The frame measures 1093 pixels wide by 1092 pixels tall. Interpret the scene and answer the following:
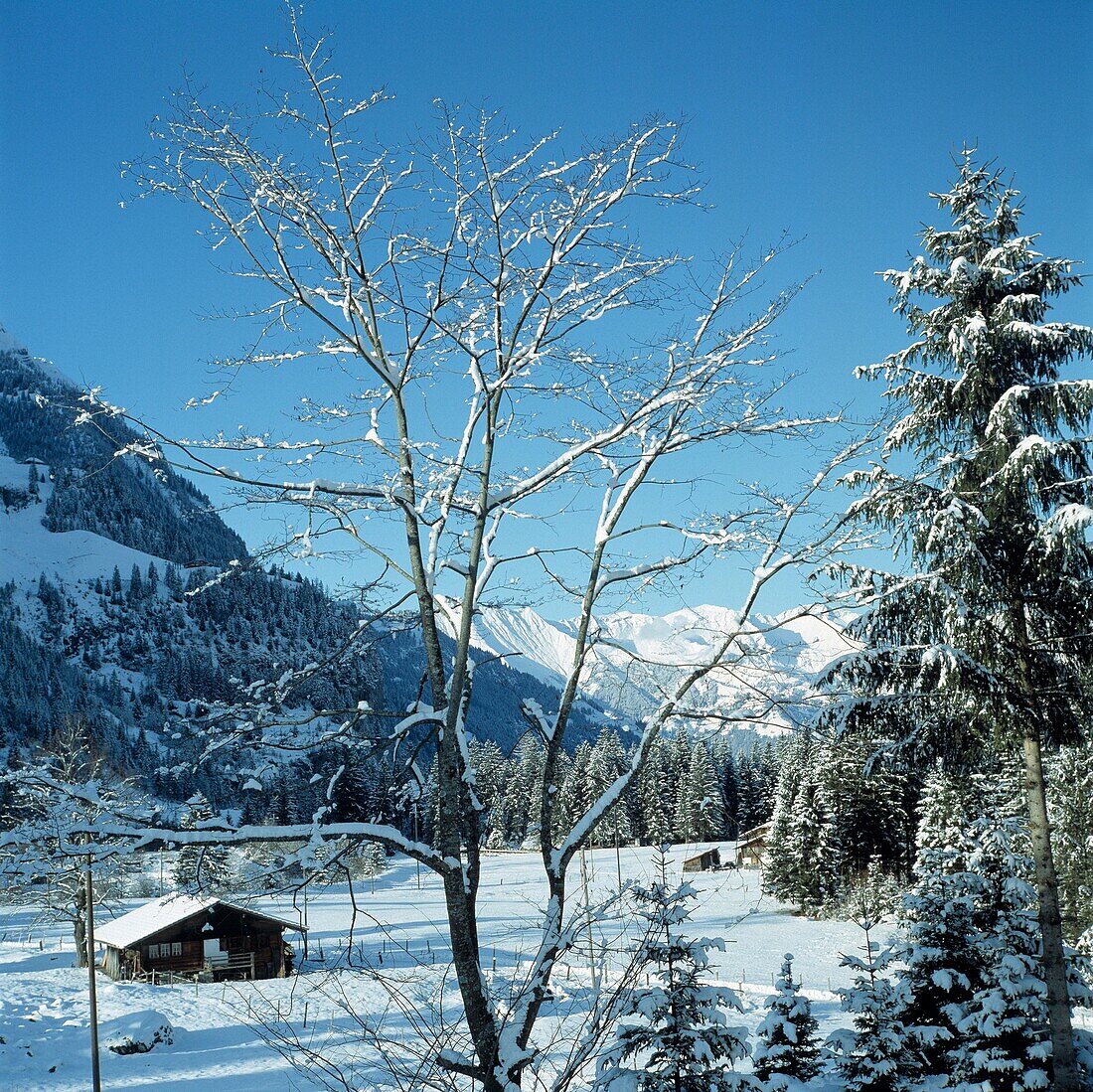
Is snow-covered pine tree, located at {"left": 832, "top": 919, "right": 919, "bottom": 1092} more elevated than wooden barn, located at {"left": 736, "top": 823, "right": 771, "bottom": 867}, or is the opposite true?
A: snow-covered pine tree, located at {"left": 832, "top": 919, "right": 919, "bottom": 1092}

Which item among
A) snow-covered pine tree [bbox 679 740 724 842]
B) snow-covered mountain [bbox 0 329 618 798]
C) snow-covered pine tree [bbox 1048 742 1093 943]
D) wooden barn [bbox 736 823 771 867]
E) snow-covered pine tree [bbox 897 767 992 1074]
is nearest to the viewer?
snow-covered mountain [bbox 0 329 618 798]

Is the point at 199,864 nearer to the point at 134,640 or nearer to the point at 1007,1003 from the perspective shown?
the point at 1007,1003

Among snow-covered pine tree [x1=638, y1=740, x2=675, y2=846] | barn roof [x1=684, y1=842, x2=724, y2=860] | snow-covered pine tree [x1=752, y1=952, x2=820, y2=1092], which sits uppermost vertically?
snow-covered pine tree [x1=752, y1=952, x2=820, y2=1092]

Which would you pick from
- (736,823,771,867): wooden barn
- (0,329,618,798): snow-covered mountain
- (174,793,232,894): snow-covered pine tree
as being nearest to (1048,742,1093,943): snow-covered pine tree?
(0,329,618,798): snow-covered mountain

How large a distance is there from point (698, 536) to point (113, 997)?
32095mm

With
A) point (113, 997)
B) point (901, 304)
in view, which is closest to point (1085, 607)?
point (901, 304)

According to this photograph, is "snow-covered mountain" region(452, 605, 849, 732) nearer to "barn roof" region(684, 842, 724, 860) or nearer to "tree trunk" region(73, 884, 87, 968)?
"tree trunk" region(73, 884, 87, 968)

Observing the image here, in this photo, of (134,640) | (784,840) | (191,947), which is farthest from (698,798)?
(134,640)

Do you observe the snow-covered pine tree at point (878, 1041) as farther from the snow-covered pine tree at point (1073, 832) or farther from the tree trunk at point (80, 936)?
the tree trunk at point (80, 936)

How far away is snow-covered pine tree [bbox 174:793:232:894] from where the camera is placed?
4230 millimetres

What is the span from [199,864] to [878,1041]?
36.8ft

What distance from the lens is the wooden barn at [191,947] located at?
33.2 meters

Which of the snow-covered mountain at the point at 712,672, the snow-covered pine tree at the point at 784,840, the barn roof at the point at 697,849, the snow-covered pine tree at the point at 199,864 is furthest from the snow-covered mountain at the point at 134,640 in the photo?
the snow-covered pine tree at the point at 784,840

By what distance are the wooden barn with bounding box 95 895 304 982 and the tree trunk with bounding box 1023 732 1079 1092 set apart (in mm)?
29471
